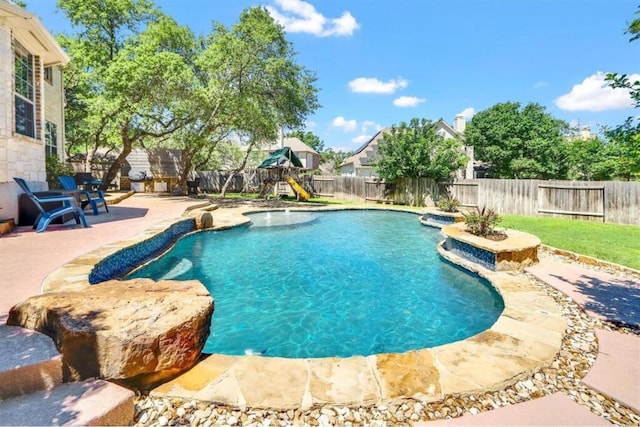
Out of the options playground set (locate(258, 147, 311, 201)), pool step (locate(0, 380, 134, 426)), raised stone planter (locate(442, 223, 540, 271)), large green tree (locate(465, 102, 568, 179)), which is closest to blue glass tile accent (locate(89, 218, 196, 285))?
pool step (locate(0, 380, 134, 426))

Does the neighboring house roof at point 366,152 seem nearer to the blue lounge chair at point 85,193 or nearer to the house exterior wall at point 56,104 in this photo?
the house exterior wall at point 56,104

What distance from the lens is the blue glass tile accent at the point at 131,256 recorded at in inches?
178

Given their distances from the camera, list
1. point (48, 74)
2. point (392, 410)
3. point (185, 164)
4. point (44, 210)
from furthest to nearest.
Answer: point (185, 164), point (48, 74), point (44, 210), point (392, 410)

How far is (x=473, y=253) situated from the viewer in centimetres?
632

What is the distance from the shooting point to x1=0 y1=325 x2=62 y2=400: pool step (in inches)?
76.3

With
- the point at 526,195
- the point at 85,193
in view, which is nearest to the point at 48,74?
the point at 85,193

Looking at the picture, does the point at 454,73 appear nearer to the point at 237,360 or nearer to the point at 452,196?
the point at 452,196

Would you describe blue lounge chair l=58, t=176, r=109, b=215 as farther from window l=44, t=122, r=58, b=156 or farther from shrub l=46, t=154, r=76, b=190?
window l=44, t=122, r=58, b=156

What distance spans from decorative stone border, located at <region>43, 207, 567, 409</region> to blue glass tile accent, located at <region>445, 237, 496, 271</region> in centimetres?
260

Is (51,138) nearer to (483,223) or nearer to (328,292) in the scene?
(328,292)

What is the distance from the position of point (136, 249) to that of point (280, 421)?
198 inches

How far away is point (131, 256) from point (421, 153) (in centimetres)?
1432

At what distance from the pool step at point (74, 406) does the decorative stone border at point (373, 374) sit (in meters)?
0.29

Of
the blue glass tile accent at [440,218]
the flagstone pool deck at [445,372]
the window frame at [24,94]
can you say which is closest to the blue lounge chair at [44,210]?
the window frame at [24,94]
